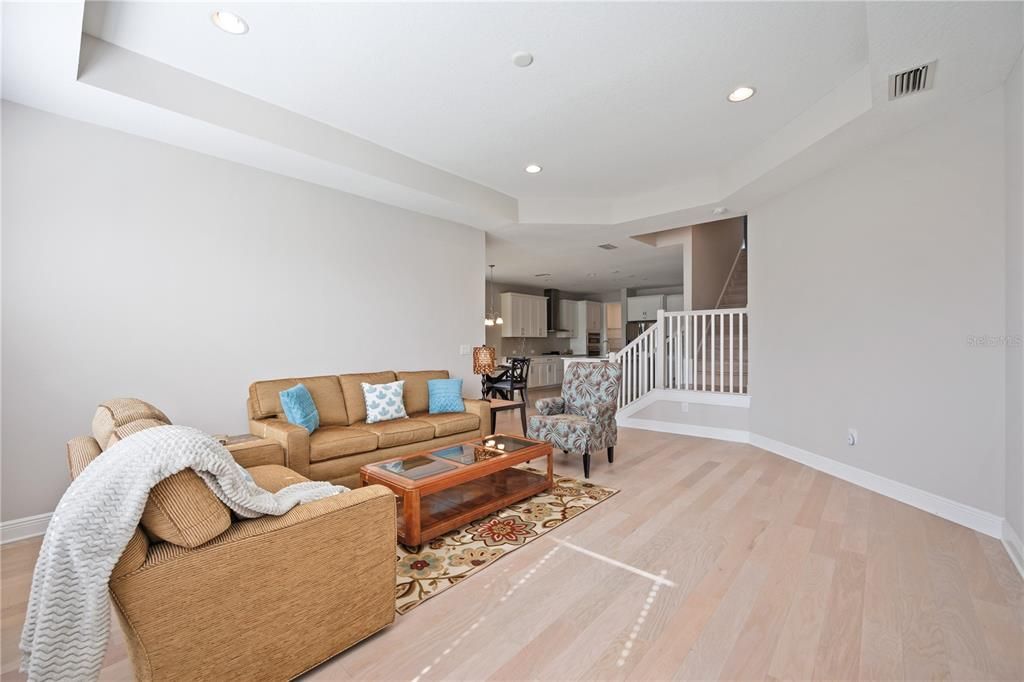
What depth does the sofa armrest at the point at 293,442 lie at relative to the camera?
3123 millimetres

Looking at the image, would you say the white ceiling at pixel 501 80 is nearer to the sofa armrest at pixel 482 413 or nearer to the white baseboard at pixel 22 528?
the sofa armrest at pixel 482 413

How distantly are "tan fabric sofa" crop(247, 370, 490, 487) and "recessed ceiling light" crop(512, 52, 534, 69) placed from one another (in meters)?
2.87

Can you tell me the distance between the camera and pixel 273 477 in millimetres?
2543

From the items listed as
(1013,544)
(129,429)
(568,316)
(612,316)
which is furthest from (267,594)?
(612,316)

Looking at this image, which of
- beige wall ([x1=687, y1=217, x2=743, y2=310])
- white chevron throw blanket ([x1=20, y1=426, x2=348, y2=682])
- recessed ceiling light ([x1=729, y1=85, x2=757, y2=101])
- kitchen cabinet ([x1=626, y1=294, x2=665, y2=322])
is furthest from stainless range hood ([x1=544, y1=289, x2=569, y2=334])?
white chevron throw blanket ([x1=20, y1=426, x2=348, y2=682])

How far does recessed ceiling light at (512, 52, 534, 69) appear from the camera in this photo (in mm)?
2680

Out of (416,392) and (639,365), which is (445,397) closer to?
(416,392)

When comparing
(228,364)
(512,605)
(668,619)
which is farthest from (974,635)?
(228,364)

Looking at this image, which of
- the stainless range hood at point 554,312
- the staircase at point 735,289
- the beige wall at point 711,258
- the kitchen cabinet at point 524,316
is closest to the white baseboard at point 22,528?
the beige wall at point 711,258

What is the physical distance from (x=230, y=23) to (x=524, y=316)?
8.50m

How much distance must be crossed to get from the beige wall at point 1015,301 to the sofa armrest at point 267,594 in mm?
3346

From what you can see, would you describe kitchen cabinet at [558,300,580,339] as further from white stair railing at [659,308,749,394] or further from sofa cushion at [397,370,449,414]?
sofa cushion at [397,370,449,414]

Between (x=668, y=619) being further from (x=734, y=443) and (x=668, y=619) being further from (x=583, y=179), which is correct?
(x=583, y=179)

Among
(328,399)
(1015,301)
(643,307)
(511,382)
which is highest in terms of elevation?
(643,307)
